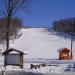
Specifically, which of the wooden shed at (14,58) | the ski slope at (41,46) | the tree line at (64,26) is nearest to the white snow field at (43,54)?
the ski slope at (41,46)

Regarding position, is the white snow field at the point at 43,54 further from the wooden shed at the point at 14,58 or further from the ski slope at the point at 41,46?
the wooden shed at the point at 14,58

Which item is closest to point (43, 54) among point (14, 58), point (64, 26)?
point (14, 58)

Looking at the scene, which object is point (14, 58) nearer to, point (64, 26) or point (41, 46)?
point (41, 46)

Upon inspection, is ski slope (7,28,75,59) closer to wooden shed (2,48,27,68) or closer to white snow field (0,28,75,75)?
white snow field (0,28,75,75)

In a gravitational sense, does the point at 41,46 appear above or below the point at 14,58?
above

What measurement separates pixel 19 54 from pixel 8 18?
365cm

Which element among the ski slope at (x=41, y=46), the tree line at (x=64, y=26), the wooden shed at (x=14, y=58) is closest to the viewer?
the wooden shed at (x=14, y=58)

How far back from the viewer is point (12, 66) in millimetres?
29953

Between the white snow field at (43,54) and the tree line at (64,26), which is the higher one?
the tree line at (64,26)

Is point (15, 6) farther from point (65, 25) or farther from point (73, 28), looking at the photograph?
point (65, 25)

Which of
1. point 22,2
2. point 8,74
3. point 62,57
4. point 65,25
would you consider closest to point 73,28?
point 65,25

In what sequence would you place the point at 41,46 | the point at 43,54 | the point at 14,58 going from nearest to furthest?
the point at 14,58 → the point at 43,54 → the point at 41,46

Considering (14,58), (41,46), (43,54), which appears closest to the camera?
(14,58)

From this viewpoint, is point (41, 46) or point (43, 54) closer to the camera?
point (43, 54)
